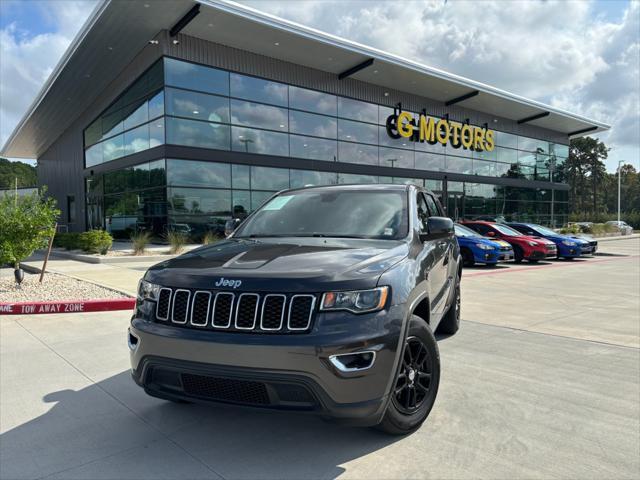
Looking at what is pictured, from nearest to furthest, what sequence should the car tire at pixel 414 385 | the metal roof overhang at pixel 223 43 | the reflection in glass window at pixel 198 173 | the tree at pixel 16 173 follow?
1. the car tire at pixel 414 385
2. the metal roof overhang at pixel 223 43
3. the reflection in glass window at pixel 198 173
4. the tree at pixel 16 173

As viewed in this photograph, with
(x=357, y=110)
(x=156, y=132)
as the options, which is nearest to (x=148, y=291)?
(x=156, y=132)

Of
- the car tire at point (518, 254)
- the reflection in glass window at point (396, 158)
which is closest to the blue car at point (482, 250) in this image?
the car tire at point (518, 254)

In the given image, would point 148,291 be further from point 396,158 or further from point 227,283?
point 396,158

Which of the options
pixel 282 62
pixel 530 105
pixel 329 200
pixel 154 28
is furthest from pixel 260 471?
pixel 530 105

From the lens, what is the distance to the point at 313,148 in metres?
25.3

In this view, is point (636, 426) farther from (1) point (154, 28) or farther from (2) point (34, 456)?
(1) point (154, 28)

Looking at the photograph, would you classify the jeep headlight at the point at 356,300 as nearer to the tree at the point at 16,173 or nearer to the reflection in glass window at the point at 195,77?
the reflection in glass window at the point at 195,77

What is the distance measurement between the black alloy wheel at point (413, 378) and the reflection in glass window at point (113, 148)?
2557 centimetres

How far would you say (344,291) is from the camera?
2.59 m

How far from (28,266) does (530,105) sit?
109 ft

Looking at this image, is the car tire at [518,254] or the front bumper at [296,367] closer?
the front bumper at [296,367]

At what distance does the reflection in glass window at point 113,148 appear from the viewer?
25.5m

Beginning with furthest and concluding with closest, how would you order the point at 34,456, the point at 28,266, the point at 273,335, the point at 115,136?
the point at 115,136, the point at 28,266, the point at 34,456, the point at 273,335

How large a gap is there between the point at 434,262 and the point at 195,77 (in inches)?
777
